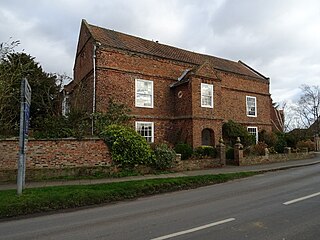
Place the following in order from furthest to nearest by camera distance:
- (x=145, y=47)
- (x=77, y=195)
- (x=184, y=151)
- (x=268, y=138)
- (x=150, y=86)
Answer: (x=268, y=138), (x=145, y=47), (x=150, y=86), (x=184, y=151), (x=77, y=195)

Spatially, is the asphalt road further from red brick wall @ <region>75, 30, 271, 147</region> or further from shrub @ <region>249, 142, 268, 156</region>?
red brick wall @ <region>75, 30, 271, 147</region>

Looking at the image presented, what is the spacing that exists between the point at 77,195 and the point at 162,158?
268 inches

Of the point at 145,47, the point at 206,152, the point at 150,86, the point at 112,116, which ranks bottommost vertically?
the point at 206,152

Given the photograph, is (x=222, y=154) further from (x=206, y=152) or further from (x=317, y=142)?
(x=317, y=142)

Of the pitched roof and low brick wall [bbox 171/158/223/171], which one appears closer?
low brick wall [bbox 171/158/223/171]

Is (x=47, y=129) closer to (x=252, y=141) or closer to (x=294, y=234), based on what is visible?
(x=294, y=234)

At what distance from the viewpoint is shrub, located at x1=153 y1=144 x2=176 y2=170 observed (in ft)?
50.3

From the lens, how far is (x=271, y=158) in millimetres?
20531

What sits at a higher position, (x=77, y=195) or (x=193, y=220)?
(x=77, y=195)

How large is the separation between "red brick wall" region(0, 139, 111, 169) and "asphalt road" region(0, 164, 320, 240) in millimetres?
5490

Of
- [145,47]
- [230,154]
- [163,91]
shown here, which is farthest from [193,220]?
[145,47]

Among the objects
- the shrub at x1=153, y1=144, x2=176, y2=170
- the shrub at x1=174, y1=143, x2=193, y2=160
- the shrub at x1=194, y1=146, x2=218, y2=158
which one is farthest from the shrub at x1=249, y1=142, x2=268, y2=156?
the shrub at x1=153, y1=144, x2=176, y2=170

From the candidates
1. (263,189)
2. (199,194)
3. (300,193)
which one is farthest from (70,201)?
(300,193)

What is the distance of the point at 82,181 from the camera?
497 inches
